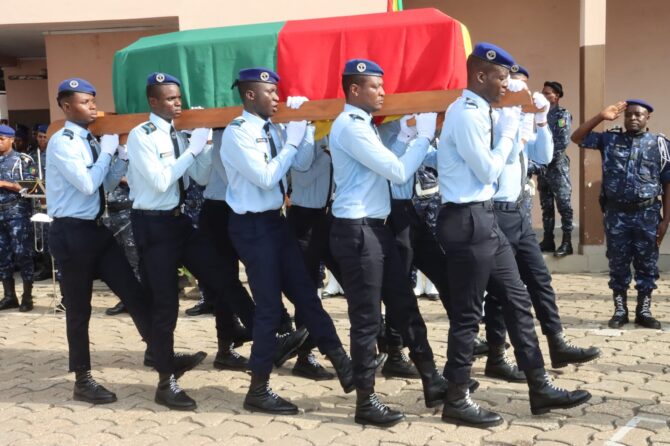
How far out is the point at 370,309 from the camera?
13.6ft

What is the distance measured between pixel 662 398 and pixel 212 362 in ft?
9.63

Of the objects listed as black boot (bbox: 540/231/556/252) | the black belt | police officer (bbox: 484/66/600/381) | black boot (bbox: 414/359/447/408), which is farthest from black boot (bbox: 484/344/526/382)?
black boot (bbox: 540/231/556/252)

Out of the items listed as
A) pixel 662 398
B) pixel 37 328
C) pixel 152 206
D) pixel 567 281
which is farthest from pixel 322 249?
pixel 567 281

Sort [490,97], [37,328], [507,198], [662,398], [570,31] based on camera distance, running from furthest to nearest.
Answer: [570,31] < [37,328] < [507,198] < [662,398] < [490,97]

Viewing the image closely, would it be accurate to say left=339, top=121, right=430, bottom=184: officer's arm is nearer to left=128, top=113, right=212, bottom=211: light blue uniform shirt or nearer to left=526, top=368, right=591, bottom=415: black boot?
left=128, top=113, right=212, bottom=211: light blue uniform shirt

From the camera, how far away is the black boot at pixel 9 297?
775 cm

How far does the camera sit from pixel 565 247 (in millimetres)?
8797

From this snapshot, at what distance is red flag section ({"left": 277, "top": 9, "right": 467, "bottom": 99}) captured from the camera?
15.6ft

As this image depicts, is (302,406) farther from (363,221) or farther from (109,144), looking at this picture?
(109,144)

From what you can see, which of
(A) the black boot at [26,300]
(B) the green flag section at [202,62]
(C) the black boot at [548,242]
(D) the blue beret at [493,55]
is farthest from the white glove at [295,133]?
(C) the black boot at [548,242]

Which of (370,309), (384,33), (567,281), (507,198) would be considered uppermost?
(384,33)

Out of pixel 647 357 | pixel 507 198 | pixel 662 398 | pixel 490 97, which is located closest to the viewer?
pixel 490 97

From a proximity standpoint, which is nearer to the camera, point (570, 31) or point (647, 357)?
point (647, 357)

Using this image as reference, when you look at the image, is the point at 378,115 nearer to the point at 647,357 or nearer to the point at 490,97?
the point at 490,97
